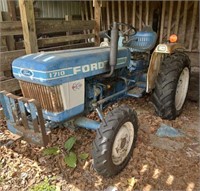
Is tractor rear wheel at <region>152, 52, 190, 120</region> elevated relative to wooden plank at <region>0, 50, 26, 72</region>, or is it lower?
lower

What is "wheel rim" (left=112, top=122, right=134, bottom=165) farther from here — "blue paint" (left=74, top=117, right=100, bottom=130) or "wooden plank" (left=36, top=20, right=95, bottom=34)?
"wooden plank" (left=36, top=20, right=95, bottom=34)

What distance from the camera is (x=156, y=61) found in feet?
10.0

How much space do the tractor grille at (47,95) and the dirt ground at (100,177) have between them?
1.98 feet

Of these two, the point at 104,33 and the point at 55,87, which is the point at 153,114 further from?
the point at 55,87

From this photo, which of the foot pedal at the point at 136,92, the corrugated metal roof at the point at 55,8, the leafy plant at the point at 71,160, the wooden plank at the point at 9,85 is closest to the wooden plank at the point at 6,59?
the wooden plank at the point at 9,85

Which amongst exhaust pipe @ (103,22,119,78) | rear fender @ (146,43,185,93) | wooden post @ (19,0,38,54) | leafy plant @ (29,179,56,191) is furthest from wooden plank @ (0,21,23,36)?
leafy plant @ (29,179,56,191)

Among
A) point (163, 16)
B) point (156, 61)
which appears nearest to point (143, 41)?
point (156, 61)

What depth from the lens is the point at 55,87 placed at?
1.90m

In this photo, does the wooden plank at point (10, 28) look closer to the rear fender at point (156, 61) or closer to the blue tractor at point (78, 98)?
the blue tractor at point (78, 98)

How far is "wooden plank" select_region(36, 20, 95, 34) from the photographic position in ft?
11.0

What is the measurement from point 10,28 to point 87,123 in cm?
191

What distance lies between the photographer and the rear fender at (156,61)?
291cm

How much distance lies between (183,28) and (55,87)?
5.45 metres

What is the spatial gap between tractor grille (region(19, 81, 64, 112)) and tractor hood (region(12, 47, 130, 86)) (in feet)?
0.22
